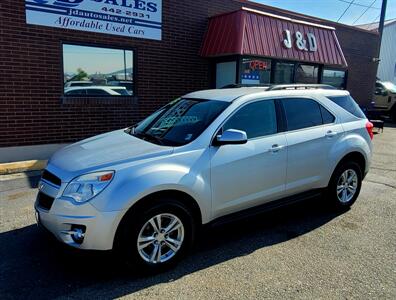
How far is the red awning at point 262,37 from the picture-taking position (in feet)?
29.4

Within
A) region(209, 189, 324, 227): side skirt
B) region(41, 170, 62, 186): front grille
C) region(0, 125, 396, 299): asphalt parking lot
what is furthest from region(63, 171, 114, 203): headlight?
region(209, 189, 324, 227): side skirt

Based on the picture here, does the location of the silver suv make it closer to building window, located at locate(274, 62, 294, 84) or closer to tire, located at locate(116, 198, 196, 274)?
tire, located at locate(116, 198, 196, 274)

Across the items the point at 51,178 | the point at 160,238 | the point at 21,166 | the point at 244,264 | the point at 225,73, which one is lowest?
the point at 244,264

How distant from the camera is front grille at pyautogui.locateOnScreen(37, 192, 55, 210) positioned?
331cm

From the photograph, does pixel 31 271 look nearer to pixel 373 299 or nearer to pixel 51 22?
pixel 373 299

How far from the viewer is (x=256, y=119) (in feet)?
13.8

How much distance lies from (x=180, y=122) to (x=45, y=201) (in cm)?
167

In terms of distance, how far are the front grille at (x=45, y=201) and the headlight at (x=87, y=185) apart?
0.72 feet

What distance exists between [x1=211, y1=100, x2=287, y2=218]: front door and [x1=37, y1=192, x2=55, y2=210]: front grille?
157 centimetres

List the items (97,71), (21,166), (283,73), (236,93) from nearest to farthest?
(236,93) → (21,166) → (97,71) → (283,73)

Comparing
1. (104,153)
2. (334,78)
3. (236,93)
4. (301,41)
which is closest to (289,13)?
(301,41)

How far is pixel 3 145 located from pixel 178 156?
5.58 metres

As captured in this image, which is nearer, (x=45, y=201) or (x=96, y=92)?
(x=45, y=201)

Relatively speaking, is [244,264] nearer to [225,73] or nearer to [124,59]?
[124,59]
